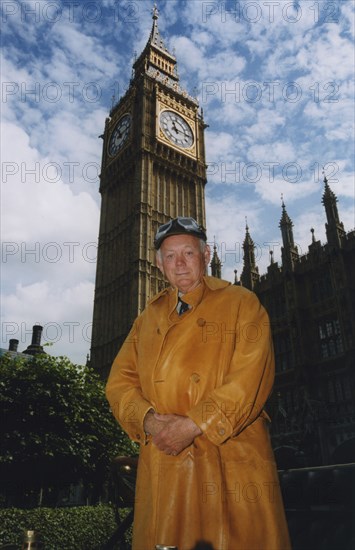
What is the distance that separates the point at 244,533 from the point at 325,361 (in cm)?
2417

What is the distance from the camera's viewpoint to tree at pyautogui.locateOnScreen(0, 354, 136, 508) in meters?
13.6

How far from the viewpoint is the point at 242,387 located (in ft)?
6.61

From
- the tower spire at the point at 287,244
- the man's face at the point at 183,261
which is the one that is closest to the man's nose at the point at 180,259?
the man's face at the point at 183,261

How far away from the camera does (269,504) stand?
194 cm

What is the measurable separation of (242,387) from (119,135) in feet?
151

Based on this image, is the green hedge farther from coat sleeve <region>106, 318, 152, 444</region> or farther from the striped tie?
the striped tie

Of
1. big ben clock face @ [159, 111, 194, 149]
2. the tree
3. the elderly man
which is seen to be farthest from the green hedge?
big ben clock face @ [159, 111, 194, 149]

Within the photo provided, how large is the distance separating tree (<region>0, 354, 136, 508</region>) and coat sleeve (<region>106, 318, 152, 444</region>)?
40.1ft

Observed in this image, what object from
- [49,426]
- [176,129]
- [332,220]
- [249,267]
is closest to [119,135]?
[176,129]

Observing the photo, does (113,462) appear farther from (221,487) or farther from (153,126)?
(153,126)

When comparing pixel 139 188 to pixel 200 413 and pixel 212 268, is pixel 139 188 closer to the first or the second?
pixel 212 268

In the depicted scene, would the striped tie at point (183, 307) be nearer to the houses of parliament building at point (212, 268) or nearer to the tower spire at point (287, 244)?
the houses of parliament building at point (212, 268)

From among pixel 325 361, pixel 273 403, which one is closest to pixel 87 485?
pixel 273 403

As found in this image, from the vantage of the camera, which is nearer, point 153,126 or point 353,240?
point 353,240
